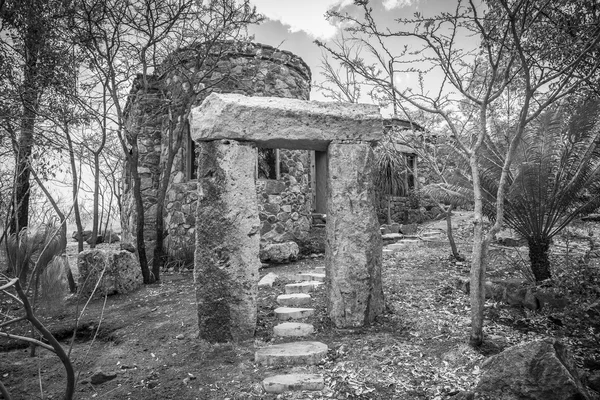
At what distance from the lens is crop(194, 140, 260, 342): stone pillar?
376cm

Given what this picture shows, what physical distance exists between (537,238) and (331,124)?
3.00m

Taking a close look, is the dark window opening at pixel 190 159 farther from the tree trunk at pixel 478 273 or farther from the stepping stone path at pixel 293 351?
the tree trunk at pixel 478 273

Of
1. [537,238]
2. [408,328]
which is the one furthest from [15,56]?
[537,238]

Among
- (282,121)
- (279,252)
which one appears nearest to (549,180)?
(282,121)

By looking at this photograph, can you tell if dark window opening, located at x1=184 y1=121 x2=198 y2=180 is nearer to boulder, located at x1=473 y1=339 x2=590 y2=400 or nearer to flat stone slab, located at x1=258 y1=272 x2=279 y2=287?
flat stone slab, located at x1=258 y1=272 x2=279 y2=287

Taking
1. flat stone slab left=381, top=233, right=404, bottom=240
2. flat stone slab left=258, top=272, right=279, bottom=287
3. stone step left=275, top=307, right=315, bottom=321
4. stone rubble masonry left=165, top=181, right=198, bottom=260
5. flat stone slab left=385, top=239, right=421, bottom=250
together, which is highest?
stone rubble masonry left=165, top=181, right=198, bottom=260

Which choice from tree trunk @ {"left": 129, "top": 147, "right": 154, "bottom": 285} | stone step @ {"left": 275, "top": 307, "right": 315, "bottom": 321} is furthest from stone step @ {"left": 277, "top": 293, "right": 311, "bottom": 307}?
tree trunk @ {"left": 129, "top": 147, "right": 154, "bottom": 285}

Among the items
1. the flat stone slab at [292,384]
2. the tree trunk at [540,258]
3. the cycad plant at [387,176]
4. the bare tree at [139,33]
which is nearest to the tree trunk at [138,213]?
the bare tree at [139,33]

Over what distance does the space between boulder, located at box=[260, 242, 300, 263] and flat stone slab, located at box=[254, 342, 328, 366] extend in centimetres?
411

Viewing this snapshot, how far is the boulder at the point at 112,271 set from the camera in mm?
5793

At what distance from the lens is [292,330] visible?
3914 mm

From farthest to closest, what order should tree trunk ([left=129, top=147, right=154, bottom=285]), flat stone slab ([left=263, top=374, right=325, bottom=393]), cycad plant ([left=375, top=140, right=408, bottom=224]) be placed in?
cycad plant ([left=375, top=140, right=408, bottom=224]) < tree trunk ([left=129, top=147, right=154, bottom=285]) < flat stone slab ([left=263, top=374, right=325, bottom=393])

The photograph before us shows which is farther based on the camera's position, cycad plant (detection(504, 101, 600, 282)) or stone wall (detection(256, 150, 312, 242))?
stone wall (detection(256, 150, 312, 242))

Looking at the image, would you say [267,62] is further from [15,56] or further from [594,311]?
[594,311]
